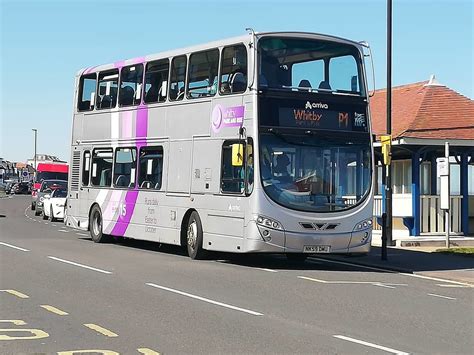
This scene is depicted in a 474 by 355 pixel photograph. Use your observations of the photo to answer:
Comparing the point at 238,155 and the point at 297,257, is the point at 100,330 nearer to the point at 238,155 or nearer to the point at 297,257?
the point at 238,155

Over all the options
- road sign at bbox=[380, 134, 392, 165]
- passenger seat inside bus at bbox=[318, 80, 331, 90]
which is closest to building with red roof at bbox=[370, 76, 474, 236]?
road sign at bbox=[380, 134, 392, 165]

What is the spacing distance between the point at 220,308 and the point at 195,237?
6.86m

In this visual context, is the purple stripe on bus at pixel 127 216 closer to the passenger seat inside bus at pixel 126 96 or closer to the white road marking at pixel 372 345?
the passenger seat inside bus at pixel 126 96

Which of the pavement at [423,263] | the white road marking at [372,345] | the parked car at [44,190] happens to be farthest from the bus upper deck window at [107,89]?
the parked car at [44,190]

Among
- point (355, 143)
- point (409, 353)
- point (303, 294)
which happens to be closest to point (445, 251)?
point (355, 143)

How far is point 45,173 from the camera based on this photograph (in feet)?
161

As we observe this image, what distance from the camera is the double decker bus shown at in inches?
607

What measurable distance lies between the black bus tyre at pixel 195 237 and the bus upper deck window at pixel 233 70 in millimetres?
2935

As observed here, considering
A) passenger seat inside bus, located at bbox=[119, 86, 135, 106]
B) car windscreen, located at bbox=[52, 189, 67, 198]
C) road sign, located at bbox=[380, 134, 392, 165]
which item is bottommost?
car windscreen, located at bbox=[52, 189, 67, 198]

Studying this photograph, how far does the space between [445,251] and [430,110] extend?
724 centimetres

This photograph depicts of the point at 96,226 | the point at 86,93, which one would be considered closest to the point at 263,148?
the point at 96,226

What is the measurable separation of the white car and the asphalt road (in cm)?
1753

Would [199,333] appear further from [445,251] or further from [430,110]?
[430,110]

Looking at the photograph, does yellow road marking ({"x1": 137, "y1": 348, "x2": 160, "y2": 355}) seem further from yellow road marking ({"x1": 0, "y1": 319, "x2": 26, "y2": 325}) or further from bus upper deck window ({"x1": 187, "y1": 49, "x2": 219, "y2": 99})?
bus upper deck window ({"x1": 187, "y1": 49, "x2": 219, "y2": 99})
